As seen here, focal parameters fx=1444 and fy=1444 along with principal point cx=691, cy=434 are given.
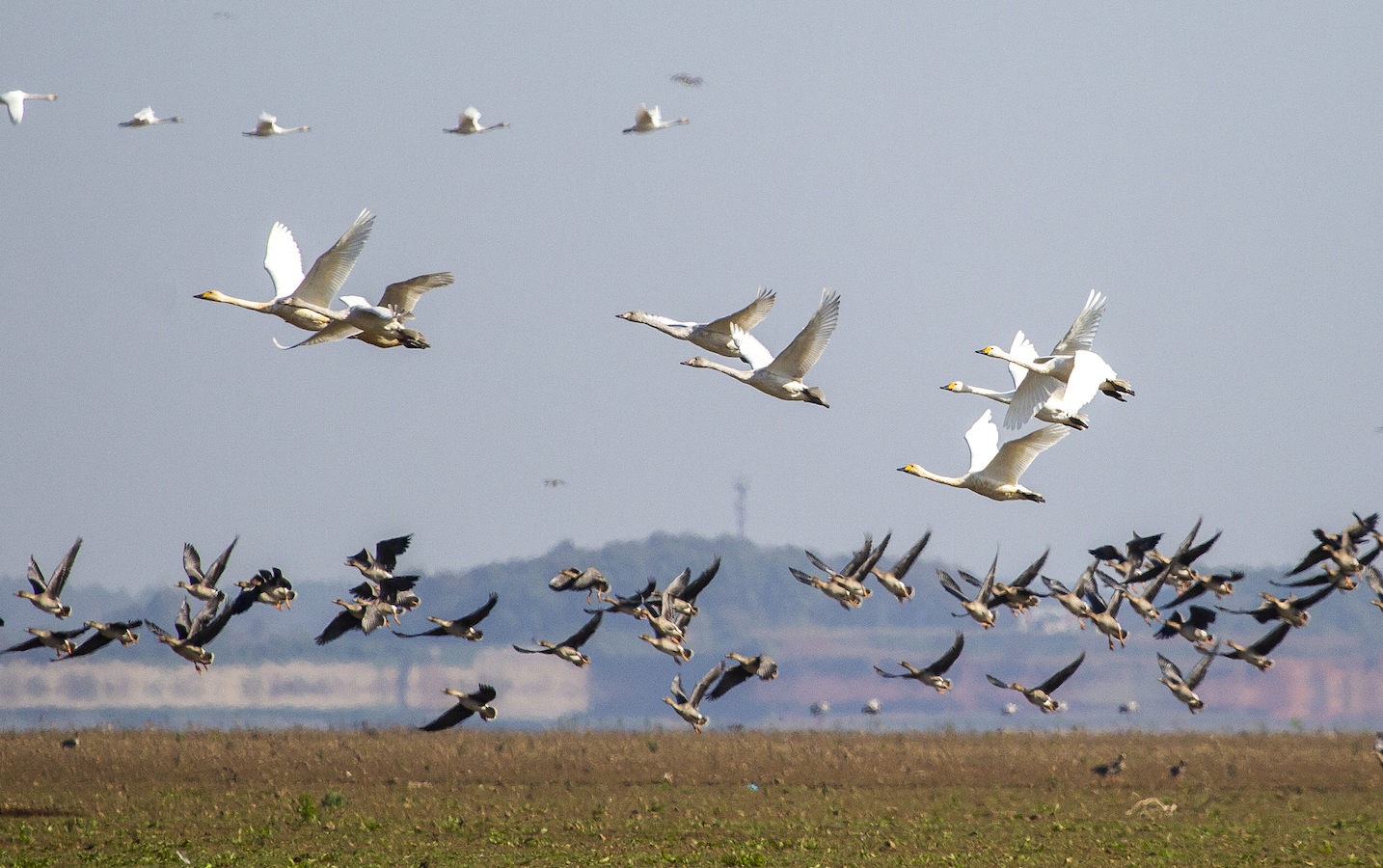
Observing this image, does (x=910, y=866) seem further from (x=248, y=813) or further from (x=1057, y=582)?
(x=248, y=813)

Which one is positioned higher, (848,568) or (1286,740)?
(848,568)

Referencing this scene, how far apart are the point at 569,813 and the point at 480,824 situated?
3.18 m

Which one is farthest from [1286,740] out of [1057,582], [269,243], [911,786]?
[269,243]

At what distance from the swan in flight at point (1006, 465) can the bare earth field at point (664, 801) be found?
5915mm

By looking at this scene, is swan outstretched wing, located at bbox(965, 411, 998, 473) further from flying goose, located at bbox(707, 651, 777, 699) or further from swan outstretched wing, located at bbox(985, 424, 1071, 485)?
flying goose, located at bbox(707, 651, 777, 699)

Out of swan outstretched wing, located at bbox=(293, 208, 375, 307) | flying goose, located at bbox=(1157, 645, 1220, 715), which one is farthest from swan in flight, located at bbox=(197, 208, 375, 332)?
flying goose, located at bbox=(1157, 645, 1220, 715)

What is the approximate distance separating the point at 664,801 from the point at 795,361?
589 inches

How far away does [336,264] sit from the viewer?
19203 mm

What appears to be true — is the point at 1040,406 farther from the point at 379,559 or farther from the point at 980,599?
the point at 379,559

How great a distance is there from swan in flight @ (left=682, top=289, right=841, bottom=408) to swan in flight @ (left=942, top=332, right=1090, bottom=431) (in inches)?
124

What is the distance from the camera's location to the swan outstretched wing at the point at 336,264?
19109 millimetres

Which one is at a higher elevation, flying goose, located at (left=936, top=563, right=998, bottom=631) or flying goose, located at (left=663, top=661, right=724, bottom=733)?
flying goose, located at (left=936, top=563, right=998, bottom=631)

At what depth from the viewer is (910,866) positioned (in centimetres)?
2191

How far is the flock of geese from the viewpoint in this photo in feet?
77.3
